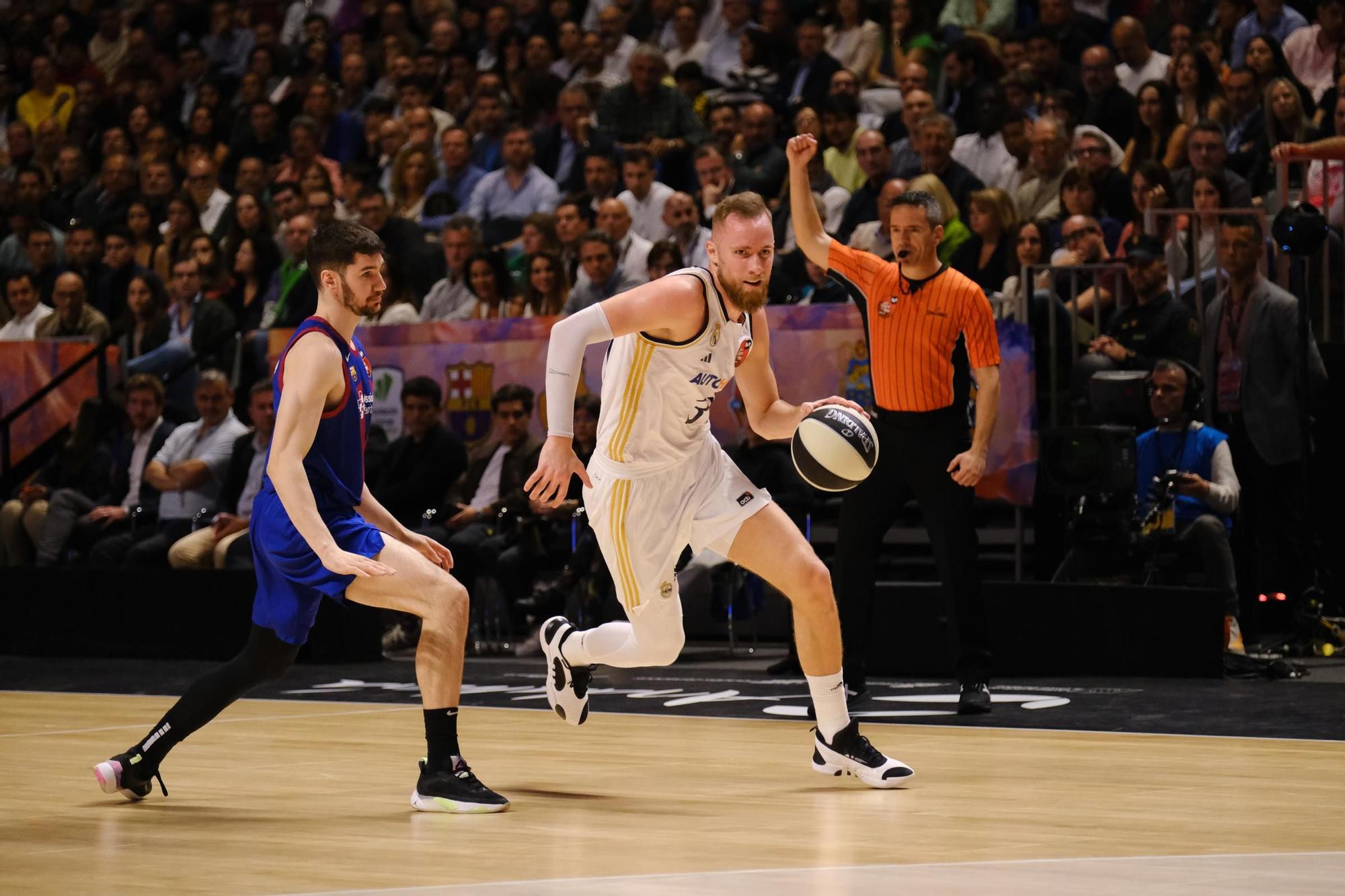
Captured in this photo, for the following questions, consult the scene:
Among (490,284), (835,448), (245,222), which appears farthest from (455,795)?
(245,222)

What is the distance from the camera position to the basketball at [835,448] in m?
5.95

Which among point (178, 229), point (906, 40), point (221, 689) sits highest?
point (906, 40)

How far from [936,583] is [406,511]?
3298mm

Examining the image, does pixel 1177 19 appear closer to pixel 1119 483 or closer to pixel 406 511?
pixel 1119 483

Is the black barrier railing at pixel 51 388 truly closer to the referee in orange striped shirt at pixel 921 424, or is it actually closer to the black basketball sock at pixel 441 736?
the referee in orange striped shirt at pixel 921 424

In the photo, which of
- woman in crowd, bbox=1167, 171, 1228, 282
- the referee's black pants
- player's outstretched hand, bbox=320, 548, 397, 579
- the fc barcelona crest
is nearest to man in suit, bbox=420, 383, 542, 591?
the fc barcelona crest

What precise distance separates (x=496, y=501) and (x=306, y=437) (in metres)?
5.59

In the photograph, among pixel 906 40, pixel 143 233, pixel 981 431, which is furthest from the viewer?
pixel 143 233

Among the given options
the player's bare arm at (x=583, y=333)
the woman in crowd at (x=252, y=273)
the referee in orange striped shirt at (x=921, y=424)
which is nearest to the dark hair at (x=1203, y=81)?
the referee in orange striped shirt at (x=921, y=424)

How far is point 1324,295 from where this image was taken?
10648 mm

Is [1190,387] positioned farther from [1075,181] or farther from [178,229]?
[178,229]

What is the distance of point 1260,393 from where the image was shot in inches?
392

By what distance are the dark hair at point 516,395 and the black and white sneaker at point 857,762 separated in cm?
529

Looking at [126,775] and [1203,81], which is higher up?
[1203,81]
